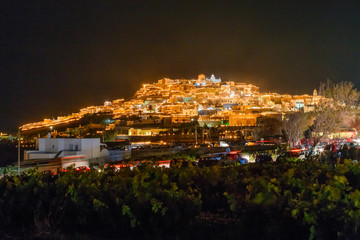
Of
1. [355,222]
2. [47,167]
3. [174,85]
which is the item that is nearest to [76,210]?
[355,222]

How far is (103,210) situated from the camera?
21.6ft

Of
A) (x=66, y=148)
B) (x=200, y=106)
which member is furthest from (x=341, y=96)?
(x=200, y=106)

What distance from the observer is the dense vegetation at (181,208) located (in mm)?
5363

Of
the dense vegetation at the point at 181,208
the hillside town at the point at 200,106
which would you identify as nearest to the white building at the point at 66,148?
the dense vegetation at the point at 181,208

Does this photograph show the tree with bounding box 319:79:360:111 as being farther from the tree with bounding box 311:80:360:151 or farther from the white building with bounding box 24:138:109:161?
the white building with bounding box 24:138:109:161

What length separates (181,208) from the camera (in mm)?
6344

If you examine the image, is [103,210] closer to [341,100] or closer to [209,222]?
[209,222]

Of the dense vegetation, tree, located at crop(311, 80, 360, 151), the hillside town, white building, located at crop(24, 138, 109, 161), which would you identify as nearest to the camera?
the dense vegetation

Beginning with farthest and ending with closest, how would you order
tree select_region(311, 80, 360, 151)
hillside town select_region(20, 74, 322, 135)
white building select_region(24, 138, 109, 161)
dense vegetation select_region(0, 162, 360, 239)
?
hillside town select_region(20, 74, 322, 135) < tree select_region(311, 80, 360, 151) < white building select_region(24, 138, 109, 161) < dense vegetation select_region(0, 162, 360, 239)

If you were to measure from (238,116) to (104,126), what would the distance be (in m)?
26.4

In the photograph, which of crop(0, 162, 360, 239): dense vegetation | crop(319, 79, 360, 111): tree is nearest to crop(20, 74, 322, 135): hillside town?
crop(319, 79, 360, 111): tree

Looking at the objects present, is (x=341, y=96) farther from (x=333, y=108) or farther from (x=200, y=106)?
(x=200, y=106)

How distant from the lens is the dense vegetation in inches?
211

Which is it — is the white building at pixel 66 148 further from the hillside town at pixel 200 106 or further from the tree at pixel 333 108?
the hillside town at pixel 200 106
